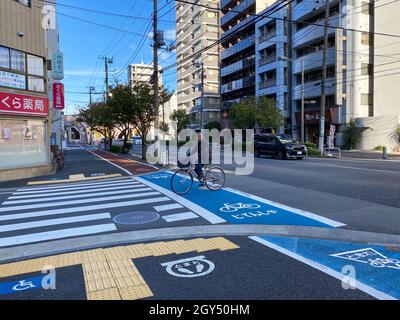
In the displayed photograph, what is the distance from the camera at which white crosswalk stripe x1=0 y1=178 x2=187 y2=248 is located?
6.46 metres

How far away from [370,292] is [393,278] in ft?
1.89

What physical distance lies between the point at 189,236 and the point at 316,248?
2132 millimetres

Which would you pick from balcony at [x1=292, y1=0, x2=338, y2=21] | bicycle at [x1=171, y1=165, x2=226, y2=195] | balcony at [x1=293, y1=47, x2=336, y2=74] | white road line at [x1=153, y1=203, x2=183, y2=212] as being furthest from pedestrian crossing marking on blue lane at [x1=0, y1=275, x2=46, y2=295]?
balcony at [x1=292, y1=0, x2=338, y2=21]

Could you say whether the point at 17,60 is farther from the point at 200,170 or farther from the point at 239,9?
the point at 239,9

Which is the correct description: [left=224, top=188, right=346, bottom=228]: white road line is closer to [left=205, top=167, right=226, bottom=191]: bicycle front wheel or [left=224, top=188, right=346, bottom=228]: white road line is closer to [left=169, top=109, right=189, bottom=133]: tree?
[left=205, top=167, right=226, bottom=191]: bicycle front wheel

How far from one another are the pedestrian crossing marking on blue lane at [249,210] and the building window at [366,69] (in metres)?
31.9

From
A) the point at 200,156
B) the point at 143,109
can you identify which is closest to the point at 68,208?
the point at 200,156

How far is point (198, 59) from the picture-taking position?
70.0 m

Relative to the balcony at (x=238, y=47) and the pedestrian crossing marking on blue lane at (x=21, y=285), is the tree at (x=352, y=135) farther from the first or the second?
the pedestrian crossing marking on blue lane at (x=21, y=285)

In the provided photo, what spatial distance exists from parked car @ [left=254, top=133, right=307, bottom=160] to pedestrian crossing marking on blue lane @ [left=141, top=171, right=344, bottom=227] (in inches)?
549

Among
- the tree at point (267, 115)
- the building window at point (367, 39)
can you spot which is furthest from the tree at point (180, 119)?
the building window at point (367, 39)
